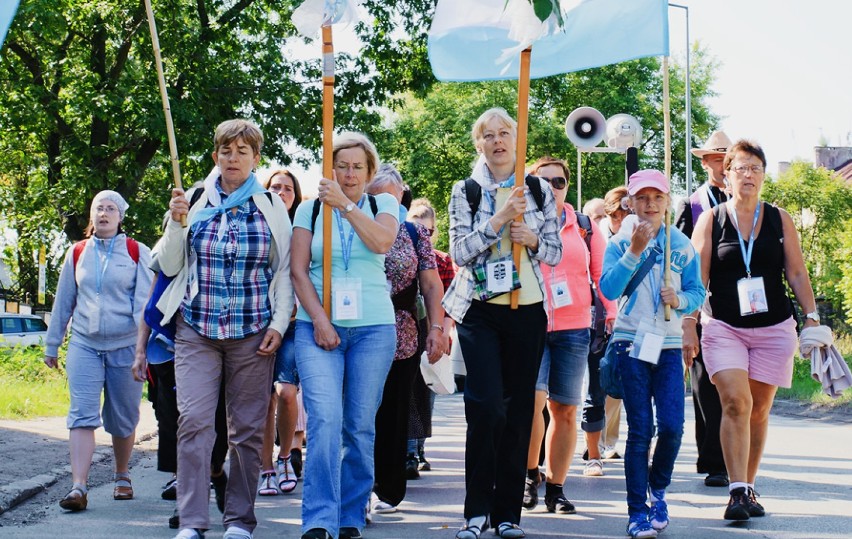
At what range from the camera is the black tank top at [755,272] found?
7207mm

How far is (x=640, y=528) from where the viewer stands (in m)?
6.29

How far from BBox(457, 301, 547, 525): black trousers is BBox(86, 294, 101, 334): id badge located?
2.68 meters

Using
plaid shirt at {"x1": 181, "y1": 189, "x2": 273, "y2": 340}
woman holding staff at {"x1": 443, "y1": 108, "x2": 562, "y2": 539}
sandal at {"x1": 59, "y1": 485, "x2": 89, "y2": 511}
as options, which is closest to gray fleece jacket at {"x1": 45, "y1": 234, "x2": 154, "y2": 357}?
sandal at {"x1": 59, "y1": 485, "x2": 89, "y2": 511}

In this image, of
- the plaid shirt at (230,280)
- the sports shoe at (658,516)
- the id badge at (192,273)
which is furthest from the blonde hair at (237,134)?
the sports shoe at (658,516)

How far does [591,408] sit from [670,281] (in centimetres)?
292

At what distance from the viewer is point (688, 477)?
30.2ft

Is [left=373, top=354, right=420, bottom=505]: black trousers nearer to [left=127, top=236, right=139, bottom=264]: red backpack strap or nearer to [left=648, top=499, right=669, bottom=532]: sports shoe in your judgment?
[left=648, top=499, right=669, bottom=532]: sports shoe

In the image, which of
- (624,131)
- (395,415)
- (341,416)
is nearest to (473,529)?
(341,416)

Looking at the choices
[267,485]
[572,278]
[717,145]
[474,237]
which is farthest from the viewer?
[717,145]

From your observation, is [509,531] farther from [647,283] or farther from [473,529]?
[647,283]

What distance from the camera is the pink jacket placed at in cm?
741

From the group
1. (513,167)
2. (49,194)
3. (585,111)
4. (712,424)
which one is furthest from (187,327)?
(49,194)

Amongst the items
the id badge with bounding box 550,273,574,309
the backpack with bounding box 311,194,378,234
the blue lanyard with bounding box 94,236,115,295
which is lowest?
the id badge with bounding box 550,273,574,309

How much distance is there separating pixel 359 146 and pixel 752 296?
103 inches
